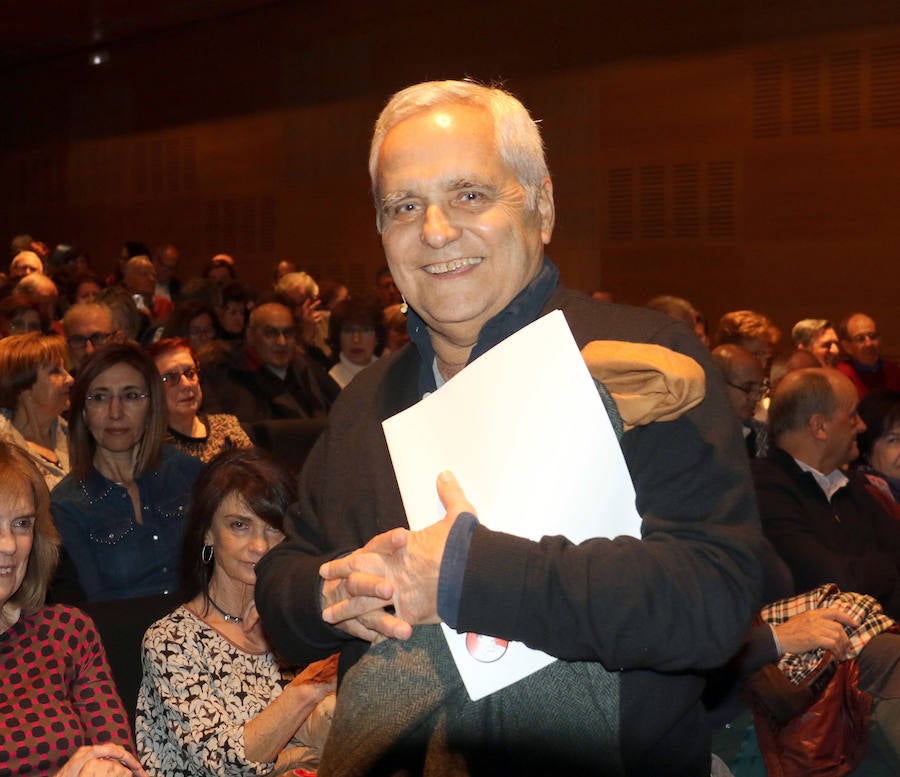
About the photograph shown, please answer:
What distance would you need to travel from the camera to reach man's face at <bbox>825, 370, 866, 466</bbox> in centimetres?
432

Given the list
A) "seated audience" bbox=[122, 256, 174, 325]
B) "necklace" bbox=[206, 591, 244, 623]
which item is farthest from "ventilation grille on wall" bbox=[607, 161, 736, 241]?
"necklace" bbox=[206, 591, 244, 623]

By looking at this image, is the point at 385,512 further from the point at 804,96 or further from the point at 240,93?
the point at 240,93

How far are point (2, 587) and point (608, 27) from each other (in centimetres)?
911

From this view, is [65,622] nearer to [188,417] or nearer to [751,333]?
[188,417]

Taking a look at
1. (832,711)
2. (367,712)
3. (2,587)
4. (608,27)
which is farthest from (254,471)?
(608,27)

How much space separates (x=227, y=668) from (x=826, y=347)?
20.5 ft

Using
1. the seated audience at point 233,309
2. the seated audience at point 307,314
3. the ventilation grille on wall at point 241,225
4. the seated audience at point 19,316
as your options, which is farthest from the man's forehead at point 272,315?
the ventilation grille on wall at point 241,225

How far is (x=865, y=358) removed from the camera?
27.5 ft

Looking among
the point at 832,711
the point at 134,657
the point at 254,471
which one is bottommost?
the point at 832,711

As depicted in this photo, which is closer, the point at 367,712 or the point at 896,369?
the point at 367,712

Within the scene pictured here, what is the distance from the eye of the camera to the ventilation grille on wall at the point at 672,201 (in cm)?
998

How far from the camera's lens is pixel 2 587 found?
2.45 m

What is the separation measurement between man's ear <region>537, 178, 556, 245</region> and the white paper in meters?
0.28

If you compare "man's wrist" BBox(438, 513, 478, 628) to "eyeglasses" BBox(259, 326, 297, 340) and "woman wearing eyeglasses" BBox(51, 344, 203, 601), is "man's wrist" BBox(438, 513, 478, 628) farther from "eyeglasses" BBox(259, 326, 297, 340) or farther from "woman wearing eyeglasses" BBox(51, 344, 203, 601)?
"eyeglasses" BBox(259, 326, 297, 340)
